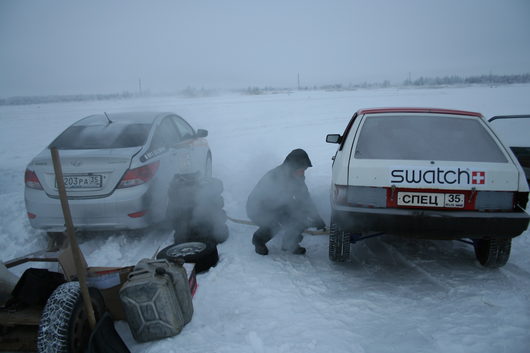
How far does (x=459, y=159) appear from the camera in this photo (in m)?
3.23

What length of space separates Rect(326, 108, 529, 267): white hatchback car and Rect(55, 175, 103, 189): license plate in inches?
105

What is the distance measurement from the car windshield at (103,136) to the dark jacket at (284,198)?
172cm

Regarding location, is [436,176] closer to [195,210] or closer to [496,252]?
[496,252]

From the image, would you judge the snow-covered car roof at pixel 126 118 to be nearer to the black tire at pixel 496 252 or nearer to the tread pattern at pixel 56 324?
the tread pattern at pixel 56 324

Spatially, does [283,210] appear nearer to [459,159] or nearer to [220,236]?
[220,236]

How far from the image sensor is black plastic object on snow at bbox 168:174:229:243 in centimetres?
422

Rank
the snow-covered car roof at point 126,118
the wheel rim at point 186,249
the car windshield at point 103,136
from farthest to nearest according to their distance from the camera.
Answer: the snow-covered car roof at point 126,118, the car windshield at point 103,136, the wheel rim at point 186,249

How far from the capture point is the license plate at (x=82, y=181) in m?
3.96

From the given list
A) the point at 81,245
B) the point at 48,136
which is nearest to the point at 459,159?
the point at 81,245

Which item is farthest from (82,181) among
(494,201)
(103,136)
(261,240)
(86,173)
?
(494,201)

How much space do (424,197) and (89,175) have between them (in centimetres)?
353

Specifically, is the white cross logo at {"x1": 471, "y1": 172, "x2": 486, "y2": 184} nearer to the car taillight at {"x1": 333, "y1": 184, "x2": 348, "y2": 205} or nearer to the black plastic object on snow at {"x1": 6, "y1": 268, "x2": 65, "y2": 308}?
the car taillight at {"x1": 333, "y1": 184, "x2": 348, "y2": 205}

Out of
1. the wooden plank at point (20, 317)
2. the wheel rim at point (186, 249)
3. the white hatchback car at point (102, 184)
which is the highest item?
the white hatchback car at point (102, 184)

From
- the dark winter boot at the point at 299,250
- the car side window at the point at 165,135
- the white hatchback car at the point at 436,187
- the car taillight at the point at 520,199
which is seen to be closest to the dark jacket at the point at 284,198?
the dark winter boot at the point at 299,250
